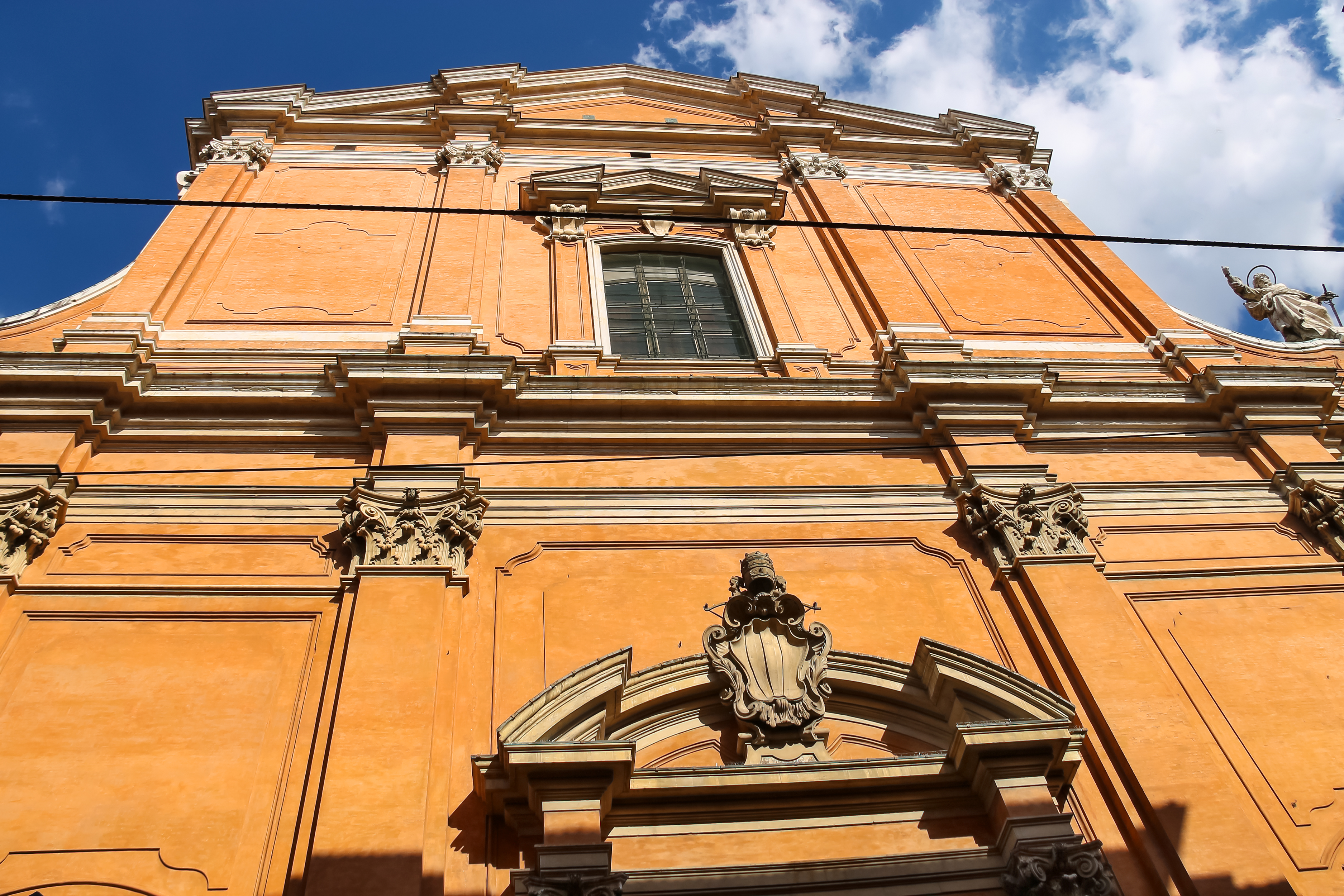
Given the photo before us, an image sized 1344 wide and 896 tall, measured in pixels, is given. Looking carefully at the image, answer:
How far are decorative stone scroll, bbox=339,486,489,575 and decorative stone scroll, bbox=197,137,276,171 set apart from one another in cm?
695

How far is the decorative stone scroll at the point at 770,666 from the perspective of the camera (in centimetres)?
667

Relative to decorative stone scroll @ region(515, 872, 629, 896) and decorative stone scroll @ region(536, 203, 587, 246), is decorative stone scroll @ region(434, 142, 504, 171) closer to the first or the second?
decorative stone scroll @ region(536, 203, 587, 246)

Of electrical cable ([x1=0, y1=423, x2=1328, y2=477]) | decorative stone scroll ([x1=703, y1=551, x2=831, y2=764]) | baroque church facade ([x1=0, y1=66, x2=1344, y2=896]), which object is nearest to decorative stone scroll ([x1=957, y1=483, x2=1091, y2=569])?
baroque church facade ([x1=0, y1=66, x2=1344, y2=896])

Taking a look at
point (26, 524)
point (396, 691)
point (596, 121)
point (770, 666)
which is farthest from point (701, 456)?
point (596, 121)

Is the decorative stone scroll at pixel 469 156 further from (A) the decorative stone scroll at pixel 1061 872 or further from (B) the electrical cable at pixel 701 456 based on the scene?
(A) the decorative stone scroll at pixel 1061 872

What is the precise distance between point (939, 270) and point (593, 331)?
4.20 m

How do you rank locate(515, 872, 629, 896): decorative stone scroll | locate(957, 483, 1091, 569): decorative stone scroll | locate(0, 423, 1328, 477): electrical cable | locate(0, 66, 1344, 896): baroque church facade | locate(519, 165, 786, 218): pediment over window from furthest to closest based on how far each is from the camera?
1. locate(519, 165, 786, 218): pediment over window
2. locate(0, 423, 1328, 477): electrical cable
3. locate(957, 483, 1091, 569): decorative stone scroll
4. locate(0, 66, 1344, 896): baroque church facade
5. locate(515, 872, 629, 896): decorative stone scroll

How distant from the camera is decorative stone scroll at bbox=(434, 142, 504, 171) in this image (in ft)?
44.7

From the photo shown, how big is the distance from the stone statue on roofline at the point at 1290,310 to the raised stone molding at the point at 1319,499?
3471 millimetres

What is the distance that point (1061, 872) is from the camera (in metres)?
5.79

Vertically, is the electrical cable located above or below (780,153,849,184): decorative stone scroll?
below

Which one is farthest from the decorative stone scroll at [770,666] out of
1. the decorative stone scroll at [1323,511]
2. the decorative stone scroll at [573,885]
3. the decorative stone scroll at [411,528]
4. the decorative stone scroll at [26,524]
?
the decorative stone scroll at [26,524]

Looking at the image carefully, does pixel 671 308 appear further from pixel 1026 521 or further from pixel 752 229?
pixel 1026 521

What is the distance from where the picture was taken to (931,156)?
15.5 meters
